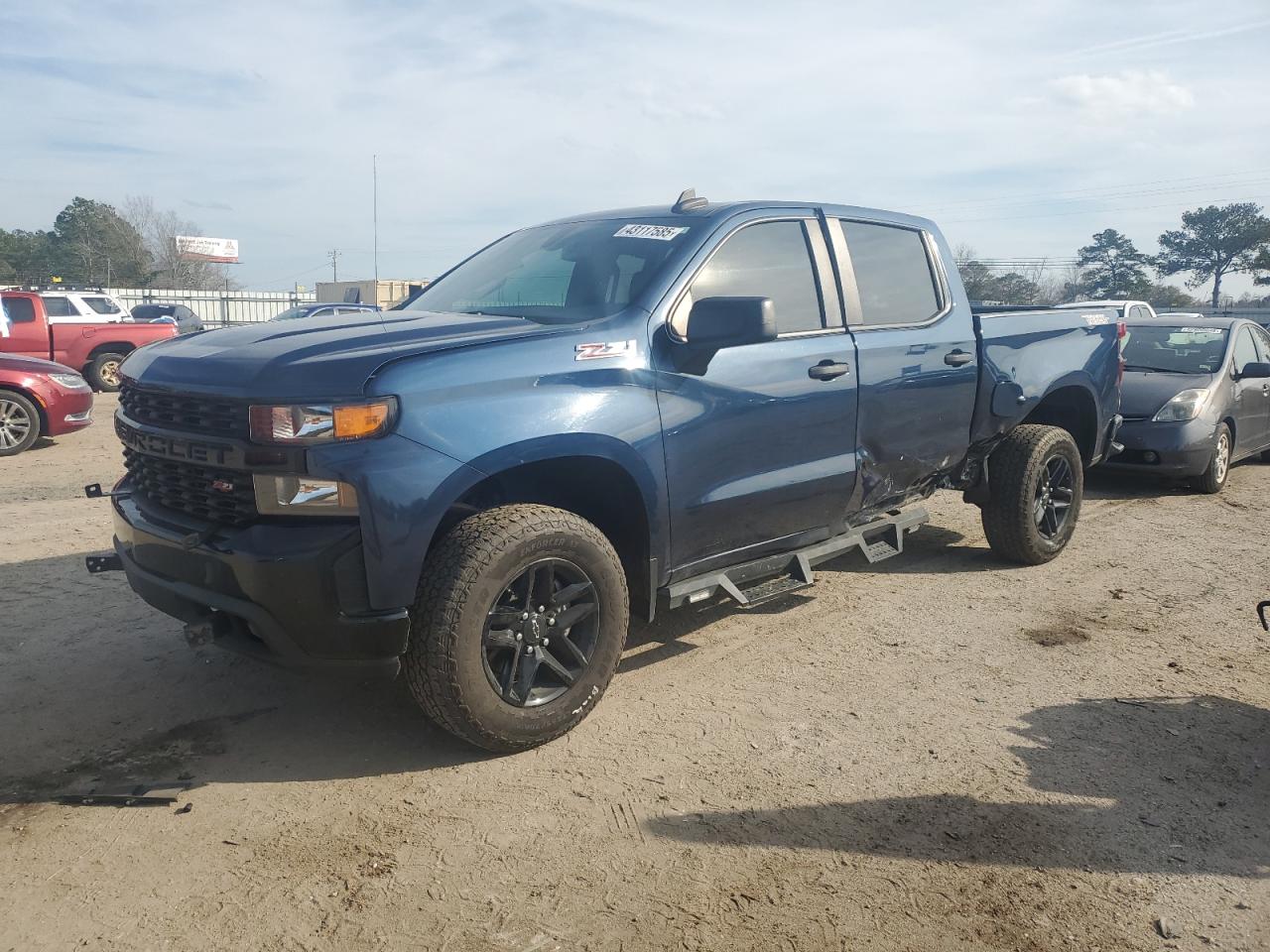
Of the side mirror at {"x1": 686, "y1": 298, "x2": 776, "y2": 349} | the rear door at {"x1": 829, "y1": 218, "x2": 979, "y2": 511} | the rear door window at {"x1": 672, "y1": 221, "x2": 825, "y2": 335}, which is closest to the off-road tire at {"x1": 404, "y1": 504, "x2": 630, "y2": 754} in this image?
the side mirror at {"x1": 686, "y1": 298, "x2": 776, "y2": 349}

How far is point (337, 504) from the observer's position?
310 cm

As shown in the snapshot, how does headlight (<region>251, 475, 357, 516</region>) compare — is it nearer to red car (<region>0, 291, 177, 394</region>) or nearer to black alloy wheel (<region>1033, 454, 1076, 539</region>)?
black alloy wheel (<region>1033, 454, 1076, 539</region>)

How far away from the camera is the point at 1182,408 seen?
8438mm

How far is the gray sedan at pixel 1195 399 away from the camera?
27.6ft

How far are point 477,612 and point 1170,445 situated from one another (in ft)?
23.3

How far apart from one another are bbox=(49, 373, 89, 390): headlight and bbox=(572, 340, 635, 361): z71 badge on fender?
28.7ft

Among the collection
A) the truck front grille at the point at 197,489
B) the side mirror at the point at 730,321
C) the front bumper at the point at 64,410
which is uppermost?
the side mirror at the point at 730,321

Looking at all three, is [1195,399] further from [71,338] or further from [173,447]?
[71,338]

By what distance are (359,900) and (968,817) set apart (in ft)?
6.04

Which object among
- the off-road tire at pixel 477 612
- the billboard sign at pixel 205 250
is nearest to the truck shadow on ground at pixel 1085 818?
the off-road tire at pixel 477 612

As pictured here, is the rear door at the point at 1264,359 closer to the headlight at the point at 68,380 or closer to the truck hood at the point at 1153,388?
the truck hood at the point at 1153,388

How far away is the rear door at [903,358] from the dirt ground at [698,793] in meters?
0.82

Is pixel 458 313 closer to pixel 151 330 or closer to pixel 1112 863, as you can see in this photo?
pixel 1112 863

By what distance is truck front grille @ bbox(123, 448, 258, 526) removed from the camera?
3219mm
